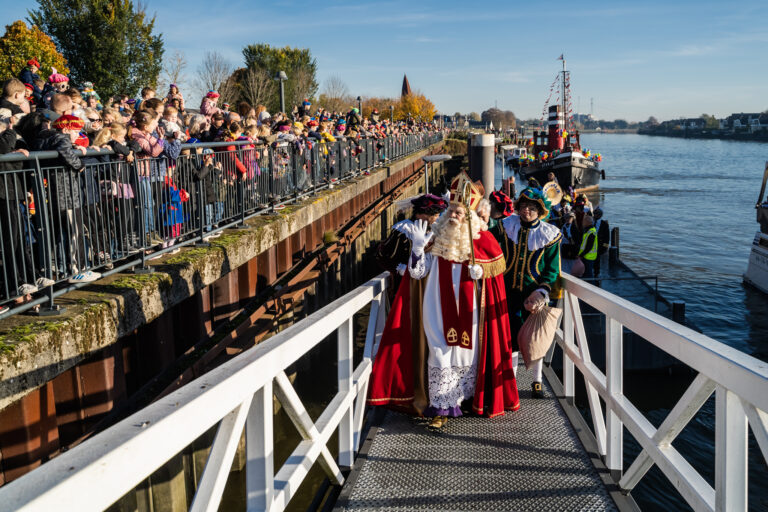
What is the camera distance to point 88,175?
560cm

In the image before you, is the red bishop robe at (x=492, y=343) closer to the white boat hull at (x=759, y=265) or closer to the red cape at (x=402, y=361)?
the red cape at (x=402, y=361)

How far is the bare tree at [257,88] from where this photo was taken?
56125 millimetres

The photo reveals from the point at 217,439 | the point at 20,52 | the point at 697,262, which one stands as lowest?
the point at 697,262

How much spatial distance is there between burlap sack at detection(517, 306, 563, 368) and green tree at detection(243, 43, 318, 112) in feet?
197

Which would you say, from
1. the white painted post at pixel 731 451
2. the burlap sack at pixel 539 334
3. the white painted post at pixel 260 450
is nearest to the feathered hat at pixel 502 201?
the burlap sack at pixel 539 334

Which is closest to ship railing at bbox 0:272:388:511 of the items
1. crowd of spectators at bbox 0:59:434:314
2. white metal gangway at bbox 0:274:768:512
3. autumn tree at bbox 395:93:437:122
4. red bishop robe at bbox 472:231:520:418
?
white metal gangway at bbox 0:274:768:512

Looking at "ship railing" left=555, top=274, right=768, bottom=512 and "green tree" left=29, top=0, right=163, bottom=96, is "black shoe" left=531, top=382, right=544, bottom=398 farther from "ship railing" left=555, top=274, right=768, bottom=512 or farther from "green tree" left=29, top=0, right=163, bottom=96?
"green tree" left=29, top=0, right=163, bottom=96

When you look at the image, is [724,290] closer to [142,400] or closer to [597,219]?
[597,219]

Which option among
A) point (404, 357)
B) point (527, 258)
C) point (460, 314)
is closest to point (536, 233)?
point (527, 258)

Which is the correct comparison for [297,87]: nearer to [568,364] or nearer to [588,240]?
[588,240]

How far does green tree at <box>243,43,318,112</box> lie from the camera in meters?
65.9

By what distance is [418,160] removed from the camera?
125 feet

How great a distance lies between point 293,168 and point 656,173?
83.4 m

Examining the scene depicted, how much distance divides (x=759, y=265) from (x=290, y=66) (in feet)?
186
